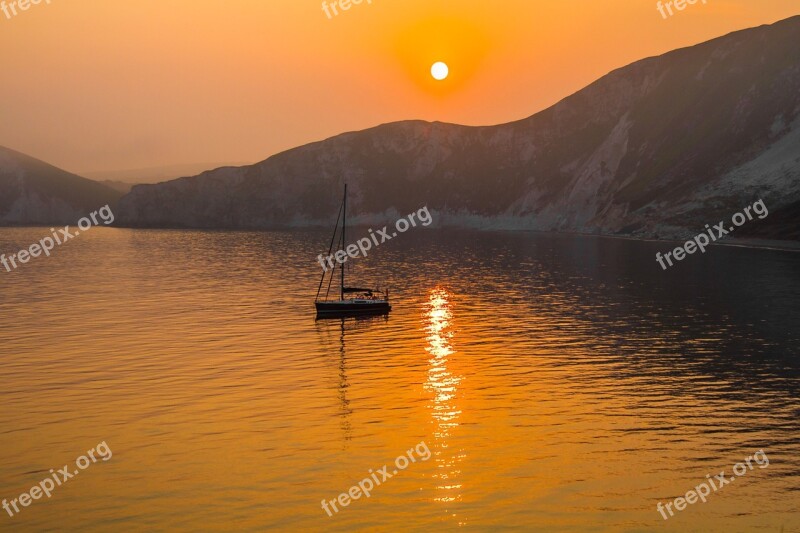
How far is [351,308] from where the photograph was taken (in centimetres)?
7844

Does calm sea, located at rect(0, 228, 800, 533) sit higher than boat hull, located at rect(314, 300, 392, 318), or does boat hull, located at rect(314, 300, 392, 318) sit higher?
boat hull, located at rect(314, 300, 392, 318)

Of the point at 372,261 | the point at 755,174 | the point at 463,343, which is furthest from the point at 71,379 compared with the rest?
the point at 755,174

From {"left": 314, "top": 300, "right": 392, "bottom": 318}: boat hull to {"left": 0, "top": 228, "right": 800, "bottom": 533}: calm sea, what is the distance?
241 cm

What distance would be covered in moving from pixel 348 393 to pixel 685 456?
60.3ft

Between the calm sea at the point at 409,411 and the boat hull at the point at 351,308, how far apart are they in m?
2.41

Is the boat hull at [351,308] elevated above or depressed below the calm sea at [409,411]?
above

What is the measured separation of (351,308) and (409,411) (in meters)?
38.5

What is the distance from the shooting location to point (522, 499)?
2823 cm

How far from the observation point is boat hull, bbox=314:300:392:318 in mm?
77375

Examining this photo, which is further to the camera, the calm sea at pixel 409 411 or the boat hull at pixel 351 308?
the boat hull at pixel 351 308

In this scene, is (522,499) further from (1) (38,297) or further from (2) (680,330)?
(1) (38,297)

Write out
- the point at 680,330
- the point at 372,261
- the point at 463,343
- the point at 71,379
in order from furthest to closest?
Answer: the point at 372,261, the point at 680,330, the point at 463,343, the point at 71,379

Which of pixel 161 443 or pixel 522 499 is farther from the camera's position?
pixel 161 443

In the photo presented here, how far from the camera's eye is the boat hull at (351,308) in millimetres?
77375
